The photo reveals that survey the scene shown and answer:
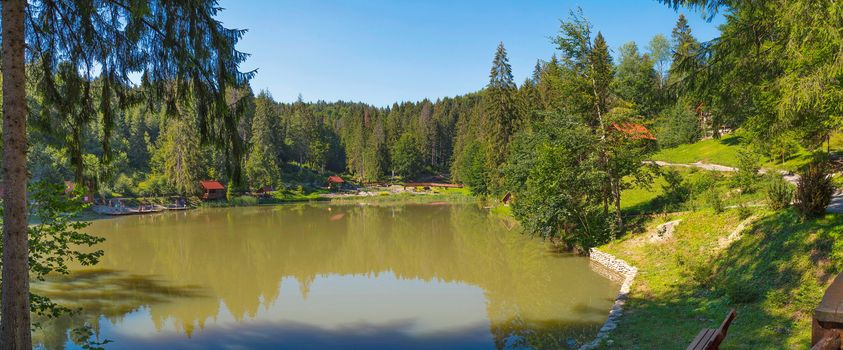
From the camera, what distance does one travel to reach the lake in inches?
465

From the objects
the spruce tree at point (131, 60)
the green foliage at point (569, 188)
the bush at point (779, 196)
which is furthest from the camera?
the green foliage at point (569, 188)

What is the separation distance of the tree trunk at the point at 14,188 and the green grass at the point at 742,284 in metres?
9.57

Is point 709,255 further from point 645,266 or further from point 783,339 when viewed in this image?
point 783,339

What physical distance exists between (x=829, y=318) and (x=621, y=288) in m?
12.8

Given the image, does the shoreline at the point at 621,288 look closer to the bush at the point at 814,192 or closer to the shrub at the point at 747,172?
the bush at the point at 814,192

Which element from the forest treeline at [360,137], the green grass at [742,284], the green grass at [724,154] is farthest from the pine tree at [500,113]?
the green grass at [742,284]

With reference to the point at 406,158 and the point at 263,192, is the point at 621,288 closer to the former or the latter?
the point at 263,192

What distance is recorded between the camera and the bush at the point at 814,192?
1143cm

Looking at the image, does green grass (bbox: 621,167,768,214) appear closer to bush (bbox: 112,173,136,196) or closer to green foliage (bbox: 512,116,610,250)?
green foliage (bbox: 512,116,610,250)

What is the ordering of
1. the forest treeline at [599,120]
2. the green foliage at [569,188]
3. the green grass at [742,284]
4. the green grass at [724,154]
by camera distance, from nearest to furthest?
the forest treeline at [599,120] → the green grass at [742,284] → the green foliage at [569,188] → the green grass at [724,154]

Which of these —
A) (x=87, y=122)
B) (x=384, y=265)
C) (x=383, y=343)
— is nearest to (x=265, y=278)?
(x=384, y=265)

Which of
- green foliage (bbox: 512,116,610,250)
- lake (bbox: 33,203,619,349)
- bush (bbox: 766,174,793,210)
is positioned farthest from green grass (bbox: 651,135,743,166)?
bush (bbox: 766,174,793,210)

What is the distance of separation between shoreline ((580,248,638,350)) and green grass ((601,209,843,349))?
0.21 m

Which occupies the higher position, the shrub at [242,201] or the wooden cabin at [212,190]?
the wooden cabin at [212,190]
